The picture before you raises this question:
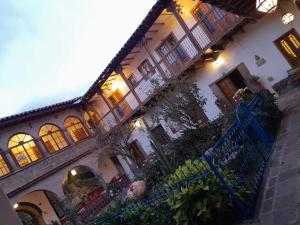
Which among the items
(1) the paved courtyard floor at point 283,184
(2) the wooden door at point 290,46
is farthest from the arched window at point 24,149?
(1) the paved courtyard floor at point 283,184

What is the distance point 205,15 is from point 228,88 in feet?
14.0

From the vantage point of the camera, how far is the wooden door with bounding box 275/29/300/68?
1414 cm

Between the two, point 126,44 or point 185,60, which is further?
point 126,44

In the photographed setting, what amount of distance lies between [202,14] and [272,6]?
31.0 ft

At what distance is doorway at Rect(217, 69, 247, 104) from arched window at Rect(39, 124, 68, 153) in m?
11.5

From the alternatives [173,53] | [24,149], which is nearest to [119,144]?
[173,53]

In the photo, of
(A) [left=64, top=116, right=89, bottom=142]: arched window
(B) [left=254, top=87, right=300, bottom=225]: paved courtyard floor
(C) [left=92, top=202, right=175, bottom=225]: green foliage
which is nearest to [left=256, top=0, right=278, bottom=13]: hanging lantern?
(B) [left=254, top=87, right=300, bottom=225]: paved courtyard floor

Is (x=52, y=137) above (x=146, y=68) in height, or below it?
below

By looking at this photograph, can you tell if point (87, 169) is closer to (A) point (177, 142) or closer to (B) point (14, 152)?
(B) point (14, 152)

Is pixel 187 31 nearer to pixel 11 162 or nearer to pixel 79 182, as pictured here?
pixel 11 162

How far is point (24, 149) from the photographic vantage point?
768 inches

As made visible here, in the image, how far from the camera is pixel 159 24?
18656 mm

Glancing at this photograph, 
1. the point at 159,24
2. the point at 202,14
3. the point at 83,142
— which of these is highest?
the point at 159,24

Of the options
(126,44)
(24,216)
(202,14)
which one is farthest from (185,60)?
(24,216)
